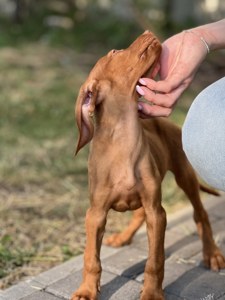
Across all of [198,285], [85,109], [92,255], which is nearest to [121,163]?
[85,109]

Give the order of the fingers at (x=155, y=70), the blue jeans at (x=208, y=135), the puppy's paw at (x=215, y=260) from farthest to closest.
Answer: the puppy's paw at (x=215, y=260) → the fingers at (x=155, y=70) → the blue jeans at (x=208, y=135)

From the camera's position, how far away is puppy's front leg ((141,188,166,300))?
8.36 ft

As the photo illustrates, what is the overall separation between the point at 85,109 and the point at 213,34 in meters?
0.68

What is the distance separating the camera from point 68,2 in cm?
1123

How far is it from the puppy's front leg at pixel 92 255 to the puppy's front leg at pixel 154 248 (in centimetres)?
19

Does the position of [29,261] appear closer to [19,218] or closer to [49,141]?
[19,218]

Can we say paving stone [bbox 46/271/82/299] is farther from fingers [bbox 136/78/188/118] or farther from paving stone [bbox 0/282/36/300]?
fingers [bbox 136/78/188/118]

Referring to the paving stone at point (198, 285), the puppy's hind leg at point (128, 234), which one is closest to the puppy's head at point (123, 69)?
the paving stone at point (198, 285)

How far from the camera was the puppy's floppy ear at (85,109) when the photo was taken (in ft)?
7.86

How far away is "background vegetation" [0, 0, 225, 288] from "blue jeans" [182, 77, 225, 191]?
1250mm

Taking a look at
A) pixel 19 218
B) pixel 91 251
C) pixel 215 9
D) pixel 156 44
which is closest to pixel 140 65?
pixel 156 44

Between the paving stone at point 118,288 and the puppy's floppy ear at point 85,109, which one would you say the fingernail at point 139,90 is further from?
the paving stone at point 118,288

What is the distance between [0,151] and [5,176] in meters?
0.55

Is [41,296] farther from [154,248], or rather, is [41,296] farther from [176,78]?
[176,78]
